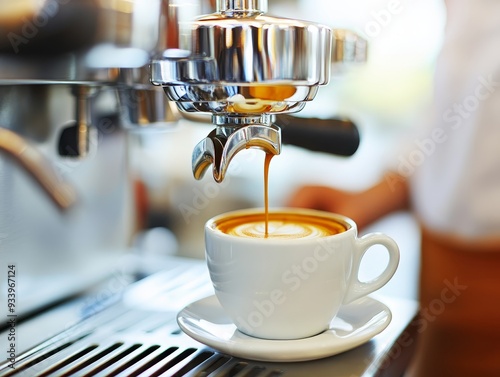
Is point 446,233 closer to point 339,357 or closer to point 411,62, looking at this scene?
point 411,62

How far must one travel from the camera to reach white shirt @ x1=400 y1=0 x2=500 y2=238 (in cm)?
79

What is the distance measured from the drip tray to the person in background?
32cm

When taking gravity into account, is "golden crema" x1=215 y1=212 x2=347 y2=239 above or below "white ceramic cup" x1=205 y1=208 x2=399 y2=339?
above

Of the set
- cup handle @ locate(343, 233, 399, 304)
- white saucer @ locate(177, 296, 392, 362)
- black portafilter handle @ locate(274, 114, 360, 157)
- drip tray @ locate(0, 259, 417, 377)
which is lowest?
drip tray @ locate(0, 259, 417, 377)

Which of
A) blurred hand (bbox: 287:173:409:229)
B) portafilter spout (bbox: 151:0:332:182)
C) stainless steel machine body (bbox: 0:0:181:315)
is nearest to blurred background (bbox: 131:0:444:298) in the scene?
blurred hand (bbox: 287:173:409:229)

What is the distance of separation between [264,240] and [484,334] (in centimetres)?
48

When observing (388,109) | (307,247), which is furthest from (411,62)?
(307,247)

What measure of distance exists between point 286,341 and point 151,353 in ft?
0.28

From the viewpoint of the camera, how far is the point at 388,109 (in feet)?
3.51

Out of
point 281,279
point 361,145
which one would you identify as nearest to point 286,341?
point 281,279

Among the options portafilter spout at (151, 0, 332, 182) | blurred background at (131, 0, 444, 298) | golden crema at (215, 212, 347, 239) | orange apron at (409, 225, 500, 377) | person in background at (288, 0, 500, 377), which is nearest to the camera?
portafilter spout at (151, 0, 332, 182)

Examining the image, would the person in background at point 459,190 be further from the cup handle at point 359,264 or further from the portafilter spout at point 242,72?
the portafilter spout at point 242,72

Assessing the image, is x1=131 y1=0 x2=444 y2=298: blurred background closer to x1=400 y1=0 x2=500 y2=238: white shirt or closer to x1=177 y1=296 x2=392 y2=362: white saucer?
x1=400 y1=0 x2=500 y2=238: white shirt

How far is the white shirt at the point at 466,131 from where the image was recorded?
79cm
